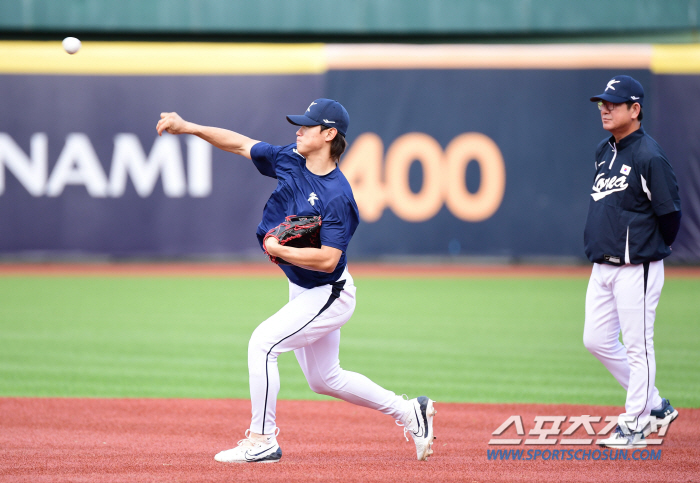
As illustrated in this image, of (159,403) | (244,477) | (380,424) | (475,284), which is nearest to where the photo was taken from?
(244,477)

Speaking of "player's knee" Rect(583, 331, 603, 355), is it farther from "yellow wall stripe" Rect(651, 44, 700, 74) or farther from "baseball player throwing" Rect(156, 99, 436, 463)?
"yellow wall stripe" Rect(651, 44, 700, 74)

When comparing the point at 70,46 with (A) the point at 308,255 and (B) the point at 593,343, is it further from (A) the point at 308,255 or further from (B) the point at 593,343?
(B) the point at 593,343

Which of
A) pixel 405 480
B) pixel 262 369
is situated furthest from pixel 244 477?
pixel 405 480

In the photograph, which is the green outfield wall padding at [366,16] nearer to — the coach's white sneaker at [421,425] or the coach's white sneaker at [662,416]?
the coach's white sneaker at [662,416]

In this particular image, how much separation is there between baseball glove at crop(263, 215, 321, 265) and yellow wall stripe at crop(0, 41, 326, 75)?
12.2 metres

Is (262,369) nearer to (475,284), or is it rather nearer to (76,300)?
(76,300)

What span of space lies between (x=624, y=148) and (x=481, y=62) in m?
11.5

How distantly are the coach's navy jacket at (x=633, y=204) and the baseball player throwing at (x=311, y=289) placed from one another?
149cm

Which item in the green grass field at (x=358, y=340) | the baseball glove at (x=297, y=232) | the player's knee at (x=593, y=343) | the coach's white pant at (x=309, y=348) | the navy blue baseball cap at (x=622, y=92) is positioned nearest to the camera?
the baseball glove at (x=297, y=232)

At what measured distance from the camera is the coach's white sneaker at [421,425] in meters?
4.44

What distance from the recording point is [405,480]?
400 centimetres

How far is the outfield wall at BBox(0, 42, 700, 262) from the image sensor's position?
15.7m

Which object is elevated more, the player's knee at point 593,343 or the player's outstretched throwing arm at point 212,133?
the player's outstretched throwing arm at point 212,133

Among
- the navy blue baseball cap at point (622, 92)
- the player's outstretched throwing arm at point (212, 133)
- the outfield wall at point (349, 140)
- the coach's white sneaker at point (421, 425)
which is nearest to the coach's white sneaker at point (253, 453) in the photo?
the coach's white sneaker at point (421, 425)
